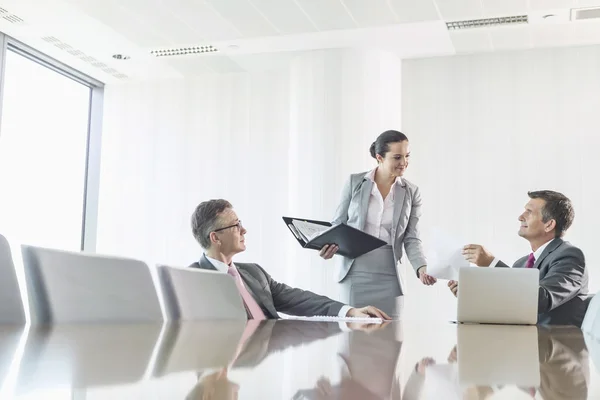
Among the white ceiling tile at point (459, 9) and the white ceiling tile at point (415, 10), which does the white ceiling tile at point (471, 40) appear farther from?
the white ceiling tile at point (415, 10)

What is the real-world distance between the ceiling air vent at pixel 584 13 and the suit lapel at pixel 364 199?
2.57 meters

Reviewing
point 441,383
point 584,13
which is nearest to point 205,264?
point 441,383

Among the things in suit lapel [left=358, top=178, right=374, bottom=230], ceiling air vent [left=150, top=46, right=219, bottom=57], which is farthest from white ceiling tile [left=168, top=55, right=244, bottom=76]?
suit lapel [left=358, top=178, right=374, bottom=230]

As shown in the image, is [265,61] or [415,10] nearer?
[415,10]

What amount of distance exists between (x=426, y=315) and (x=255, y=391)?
5.81m

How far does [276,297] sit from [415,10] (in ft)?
Answer: 10.3

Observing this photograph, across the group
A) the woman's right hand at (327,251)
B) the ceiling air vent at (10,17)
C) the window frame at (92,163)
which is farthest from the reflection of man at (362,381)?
the window frame at (92,163)

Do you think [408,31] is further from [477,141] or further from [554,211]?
[554,211]

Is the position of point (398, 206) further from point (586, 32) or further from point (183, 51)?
point (183, 51)

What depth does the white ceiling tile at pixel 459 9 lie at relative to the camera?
4.97 meters

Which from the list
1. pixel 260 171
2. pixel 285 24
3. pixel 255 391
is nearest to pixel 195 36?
pixel 285 24

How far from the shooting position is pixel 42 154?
645 centimetres

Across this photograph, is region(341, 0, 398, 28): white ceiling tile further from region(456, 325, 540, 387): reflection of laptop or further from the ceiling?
region(456, 325, 540, 387): reflection of laptop

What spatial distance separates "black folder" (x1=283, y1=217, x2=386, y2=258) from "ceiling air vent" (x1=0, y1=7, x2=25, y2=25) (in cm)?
344
